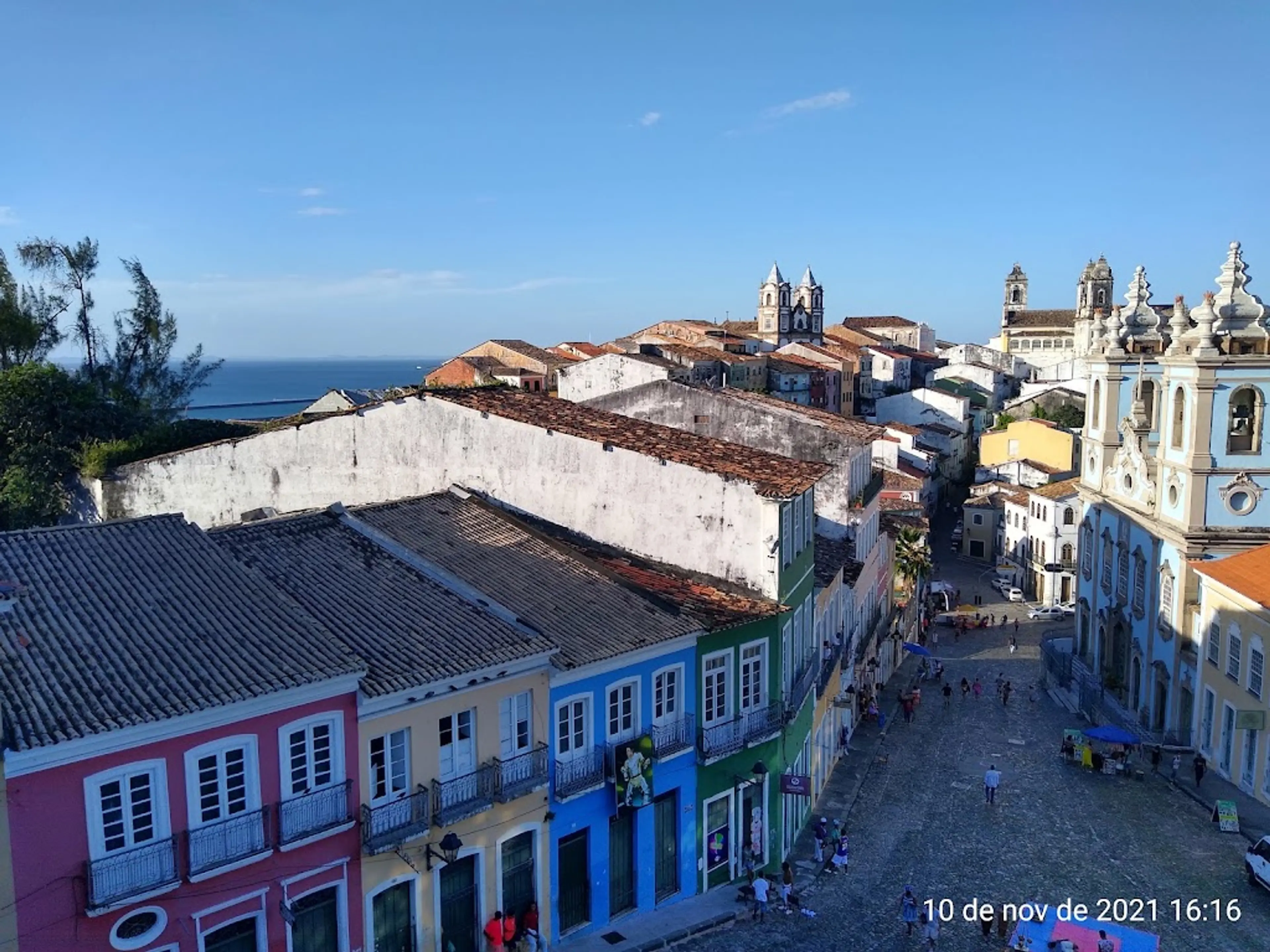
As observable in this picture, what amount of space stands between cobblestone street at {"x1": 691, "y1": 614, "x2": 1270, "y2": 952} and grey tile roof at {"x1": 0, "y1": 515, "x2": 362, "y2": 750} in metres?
9.77

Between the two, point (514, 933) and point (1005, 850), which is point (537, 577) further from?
point (1005, 850)

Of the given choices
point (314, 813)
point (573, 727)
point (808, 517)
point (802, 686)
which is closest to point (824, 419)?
point (808, 517)

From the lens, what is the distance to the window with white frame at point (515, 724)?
17.2 metres

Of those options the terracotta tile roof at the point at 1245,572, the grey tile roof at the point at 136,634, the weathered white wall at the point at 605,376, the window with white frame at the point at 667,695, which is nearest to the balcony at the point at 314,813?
the grey tile roof at the point at 136,634

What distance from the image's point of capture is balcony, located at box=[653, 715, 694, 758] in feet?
64.2

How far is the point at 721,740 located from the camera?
20625 mm

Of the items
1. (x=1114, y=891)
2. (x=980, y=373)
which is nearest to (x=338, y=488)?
(x=1114, y=891)

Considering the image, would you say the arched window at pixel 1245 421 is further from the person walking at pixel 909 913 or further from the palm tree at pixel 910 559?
the person walking at pixel 909 913

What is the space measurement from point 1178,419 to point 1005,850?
16.3m

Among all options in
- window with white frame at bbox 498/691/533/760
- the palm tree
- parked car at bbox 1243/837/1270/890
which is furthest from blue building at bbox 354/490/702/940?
the palm tree

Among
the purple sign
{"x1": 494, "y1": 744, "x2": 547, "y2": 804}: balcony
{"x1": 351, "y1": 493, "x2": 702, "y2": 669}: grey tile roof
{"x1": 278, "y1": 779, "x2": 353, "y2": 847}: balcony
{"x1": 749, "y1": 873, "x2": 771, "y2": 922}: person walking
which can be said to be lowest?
{"x1": 749, "y1": 873, "x2": 771, "y2": 922}: person walking

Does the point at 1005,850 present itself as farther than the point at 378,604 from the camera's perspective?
Yes

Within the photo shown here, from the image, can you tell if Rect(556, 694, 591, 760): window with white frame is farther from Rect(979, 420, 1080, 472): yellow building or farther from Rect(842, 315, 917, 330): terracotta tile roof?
Rect(842, 315, 917, 330): terracotta tile roof

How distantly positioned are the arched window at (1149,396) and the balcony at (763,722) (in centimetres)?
2577
